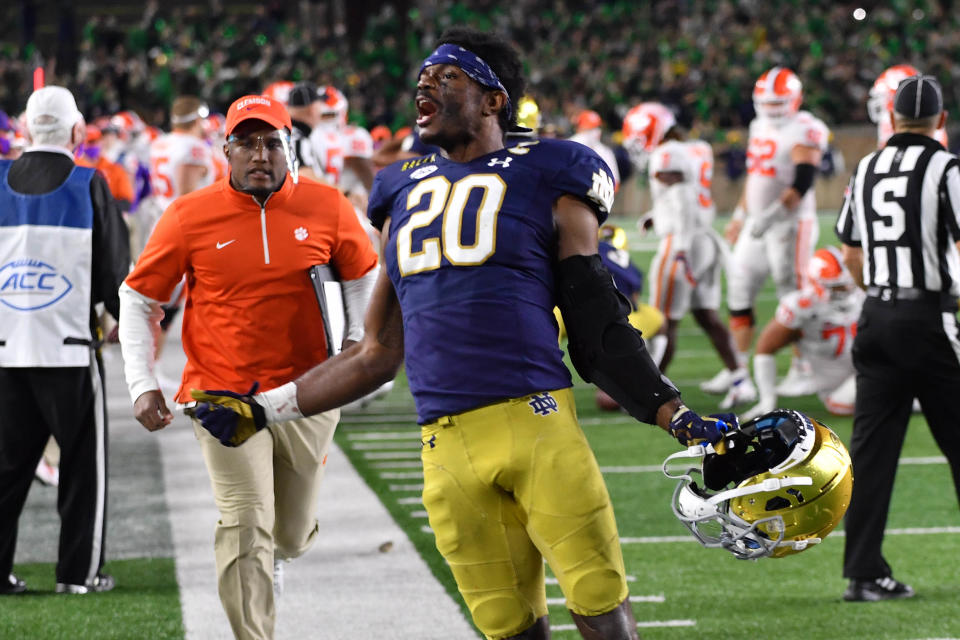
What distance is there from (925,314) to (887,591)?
1065mm

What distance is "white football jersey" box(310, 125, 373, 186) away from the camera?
11.9 metres

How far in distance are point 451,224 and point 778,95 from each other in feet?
25.8

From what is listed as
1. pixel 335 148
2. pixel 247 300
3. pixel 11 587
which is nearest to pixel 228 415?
pixel 247 300

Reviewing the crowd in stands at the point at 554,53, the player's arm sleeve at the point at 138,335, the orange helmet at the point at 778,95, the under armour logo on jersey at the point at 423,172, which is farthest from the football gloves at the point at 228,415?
the crowd in stands at the point at 554,53

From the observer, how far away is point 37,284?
19.4 ft

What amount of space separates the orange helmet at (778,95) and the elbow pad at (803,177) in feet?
1.53

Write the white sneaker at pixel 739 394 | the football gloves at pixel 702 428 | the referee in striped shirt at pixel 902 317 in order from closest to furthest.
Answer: the football gloves at pixel 702 428 < the referee in striped shirt at pixel 902 317 < the white sneaker at pixel 739 394

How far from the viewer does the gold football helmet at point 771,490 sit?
10.8 ft

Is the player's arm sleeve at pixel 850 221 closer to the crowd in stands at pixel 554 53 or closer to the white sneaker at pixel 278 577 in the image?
the white sneaker at pixel 278 577

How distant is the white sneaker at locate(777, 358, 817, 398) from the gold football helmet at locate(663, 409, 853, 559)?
7.87 meters

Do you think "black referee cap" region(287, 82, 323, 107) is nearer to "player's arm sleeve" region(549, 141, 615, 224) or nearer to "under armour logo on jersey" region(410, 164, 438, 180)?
"under armour logo on jersey" region(410, 164, 438, 180)

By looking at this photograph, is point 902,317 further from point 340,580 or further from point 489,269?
point 489,269

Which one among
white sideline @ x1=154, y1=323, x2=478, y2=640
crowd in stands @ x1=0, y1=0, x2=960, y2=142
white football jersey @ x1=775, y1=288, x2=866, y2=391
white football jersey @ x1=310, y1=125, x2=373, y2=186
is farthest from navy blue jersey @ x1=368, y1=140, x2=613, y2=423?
crowd in stands @ x1=0, y1=0, x2=960, y2=142

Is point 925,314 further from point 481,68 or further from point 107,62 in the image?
point 107,62
